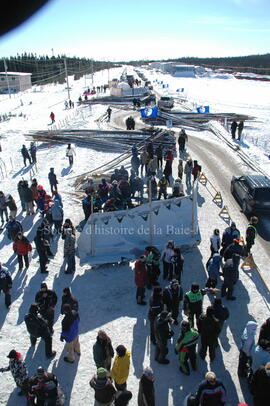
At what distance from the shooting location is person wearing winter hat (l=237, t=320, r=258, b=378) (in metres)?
6.76

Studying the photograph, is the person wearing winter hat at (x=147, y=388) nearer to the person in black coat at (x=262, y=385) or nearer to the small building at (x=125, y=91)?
the person in black coat at (x=262, y=385)

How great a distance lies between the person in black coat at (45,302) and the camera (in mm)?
8070

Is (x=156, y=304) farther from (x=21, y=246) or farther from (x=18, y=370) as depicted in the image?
(x=21, y=246)

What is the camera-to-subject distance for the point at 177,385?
7.04 meters

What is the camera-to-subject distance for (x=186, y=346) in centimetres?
701

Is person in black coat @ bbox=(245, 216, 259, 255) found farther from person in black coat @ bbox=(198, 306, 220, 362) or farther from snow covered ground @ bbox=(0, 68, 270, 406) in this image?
person in black coat @ bbox=(198, 306, 220, 362)

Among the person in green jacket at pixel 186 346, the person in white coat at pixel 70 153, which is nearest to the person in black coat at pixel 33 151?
the person in white coat at pixel 70 153

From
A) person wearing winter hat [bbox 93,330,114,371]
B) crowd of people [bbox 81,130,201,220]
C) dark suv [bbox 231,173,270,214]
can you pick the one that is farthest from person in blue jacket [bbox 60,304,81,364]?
dark suv [bbox 231,173,270,214]

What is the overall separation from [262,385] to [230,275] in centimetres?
337

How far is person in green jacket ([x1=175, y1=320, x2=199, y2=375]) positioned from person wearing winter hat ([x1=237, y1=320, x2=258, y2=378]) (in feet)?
3.03

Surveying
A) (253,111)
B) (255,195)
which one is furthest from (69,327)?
(253,111)

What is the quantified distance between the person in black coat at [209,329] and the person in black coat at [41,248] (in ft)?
17.4

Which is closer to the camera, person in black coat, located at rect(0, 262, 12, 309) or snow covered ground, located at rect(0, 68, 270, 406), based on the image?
snow covered ground, located at rect(0, 68, 270, 406)

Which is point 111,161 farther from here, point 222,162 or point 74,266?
point 74,266
